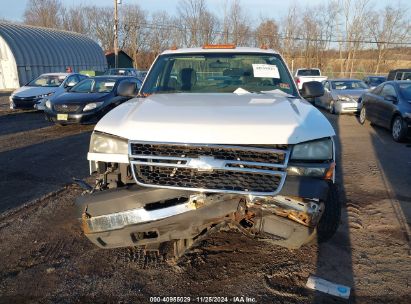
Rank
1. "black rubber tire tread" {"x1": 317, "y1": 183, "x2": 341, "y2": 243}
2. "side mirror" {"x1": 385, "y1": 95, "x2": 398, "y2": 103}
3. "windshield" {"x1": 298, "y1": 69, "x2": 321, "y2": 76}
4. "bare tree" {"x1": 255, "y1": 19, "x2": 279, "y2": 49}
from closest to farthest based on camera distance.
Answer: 1. "black rubber tire tread" {"x1": 317, "y1": 183, "x2": 341, "y2": 243}
2. "side mirror" {"x1": 385, "y1": 95, "x2": 398, "y2": 103}
3. "windshield" {"x1": 298, "y1": 69, "x2": 321, "y2": 76}
4. "bare tree" {"x1": 255, "y1": 19, "x2": 279, "y2": 49}

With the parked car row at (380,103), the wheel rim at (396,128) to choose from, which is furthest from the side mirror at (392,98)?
the wheel rim at (396,128)

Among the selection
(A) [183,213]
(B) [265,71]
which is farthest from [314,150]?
(B) [265,71]

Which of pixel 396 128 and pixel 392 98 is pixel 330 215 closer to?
pixel 396 128

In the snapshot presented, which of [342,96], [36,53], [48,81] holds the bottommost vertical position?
[342,96]

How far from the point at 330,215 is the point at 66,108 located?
29.5 feet

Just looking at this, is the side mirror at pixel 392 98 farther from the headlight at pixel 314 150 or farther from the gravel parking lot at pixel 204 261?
the headlight at pixel 314 150

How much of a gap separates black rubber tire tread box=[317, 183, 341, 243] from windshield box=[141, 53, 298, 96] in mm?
1651

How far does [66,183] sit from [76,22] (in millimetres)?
66025

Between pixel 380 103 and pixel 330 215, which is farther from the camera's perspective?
pixel 380 103

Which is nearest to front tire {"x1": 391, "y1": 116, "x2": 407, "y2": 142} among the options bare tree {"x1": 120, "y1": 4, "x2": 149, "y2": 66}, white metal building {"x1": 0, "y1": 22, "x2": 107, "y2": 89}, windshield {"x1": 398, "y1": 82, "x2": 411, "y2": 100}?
windshield {"x1": 398, "y1": 82, "x2": 411, "y2": 100}

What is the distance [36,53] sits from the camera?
30.3m

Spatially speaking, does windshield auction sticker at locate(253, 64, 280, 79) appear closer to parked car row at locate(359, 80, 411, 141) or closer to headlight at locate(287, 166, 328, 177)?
headlight at locate(287, 166, 328, 177)

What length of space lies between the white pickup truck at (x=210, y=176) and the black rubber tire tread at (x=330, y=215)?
0.03 ft

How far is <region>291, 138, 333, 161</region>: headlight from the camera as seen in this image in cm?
293
